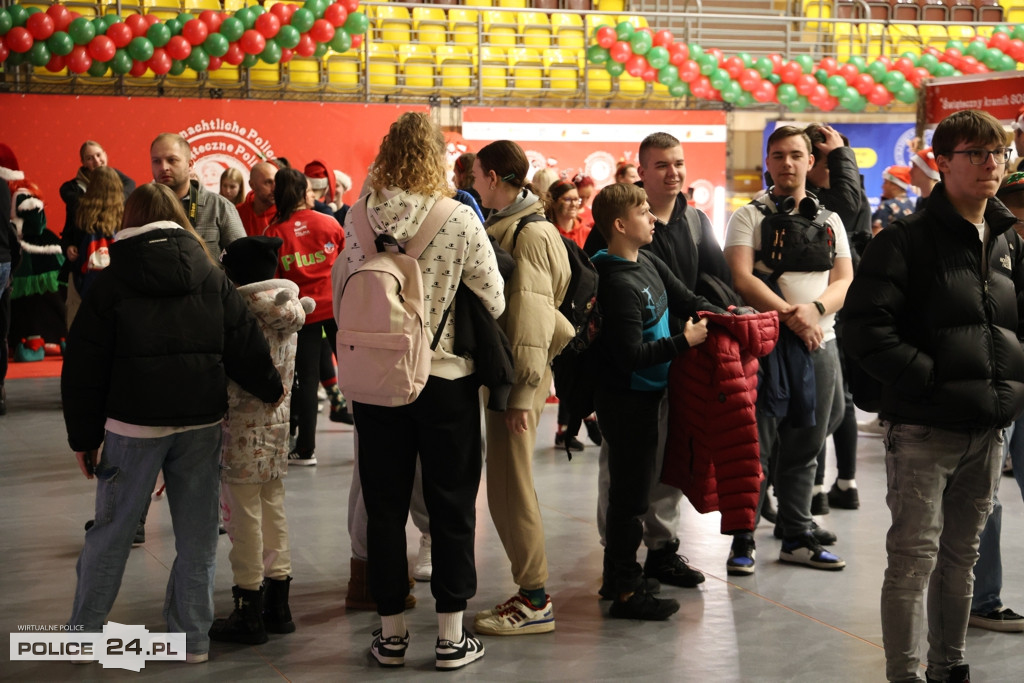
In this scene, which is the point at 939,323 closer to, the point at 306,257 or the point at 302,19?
the point at 306,257

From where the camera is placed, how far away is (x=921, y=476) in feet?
9.06

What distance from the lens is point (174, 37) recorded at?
10.0m

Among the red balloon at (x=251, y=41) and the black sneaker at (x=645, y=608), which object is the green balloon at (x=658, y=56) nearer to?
the red balloon at (x=251, y=41)

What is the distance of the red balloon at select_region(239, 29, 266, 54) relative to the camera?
10.2 meters

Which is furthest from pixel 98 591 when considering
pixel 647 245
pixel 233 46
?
pixel 233 46

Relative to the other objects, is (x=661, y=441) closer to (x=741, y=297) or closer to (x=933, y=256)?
(x=741, y=297)

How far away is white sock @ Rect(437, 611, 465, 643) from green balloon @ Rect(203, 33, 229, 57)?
26.7 feet

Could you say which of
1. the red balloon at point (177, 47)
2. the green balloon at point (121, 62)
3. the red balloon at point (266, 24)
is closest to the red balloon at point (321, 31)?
the red balloon at point (266, 24)

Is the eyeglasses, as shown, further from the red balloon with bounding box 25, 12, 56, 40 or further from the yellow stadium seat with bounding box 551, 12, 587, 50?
the yellow stadium seat with bounding box 551, 12, 587, 50

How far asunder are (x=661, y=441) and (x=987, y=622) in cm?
123

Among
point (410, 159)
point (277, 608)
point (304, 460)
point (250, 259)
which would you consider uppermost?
point (410, 159)

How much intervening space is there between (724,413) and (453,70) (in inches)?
358

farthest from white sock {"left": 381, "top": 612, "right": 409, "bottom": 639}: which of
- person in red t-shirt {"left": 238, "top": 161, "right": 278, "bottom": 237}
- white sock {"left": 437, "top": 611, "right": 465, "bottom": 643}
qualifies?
person in red t-shirt {"left": 238, "top": 161, "right": 278, "bottom": 237}

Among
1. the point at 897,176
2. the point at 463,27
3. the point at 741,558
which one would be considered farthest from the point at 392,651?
the point at 463,27
